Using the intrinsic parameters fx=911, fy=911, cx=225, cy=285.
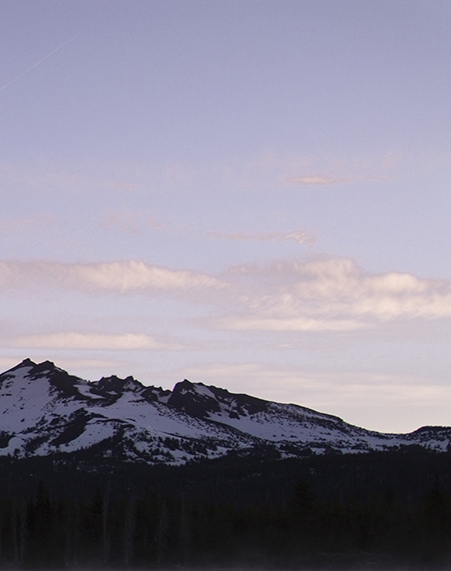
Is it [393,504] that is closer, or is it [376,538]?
[376,538]

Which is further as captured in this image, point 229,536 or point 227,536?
point 229,536

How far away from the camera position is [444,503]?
14662cm

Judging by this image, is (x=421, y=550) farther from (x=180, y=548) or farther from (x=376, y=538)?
(x=180, y=548)

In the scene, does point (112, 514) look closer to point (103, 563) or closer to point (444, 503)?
point (103, 563)

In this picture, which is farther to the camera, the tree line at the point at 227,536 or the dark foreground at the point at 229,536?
the tree line at the point at 227,536

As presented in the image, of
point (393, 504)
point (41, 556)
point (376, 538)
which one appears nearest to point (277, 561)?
point (376, 538)

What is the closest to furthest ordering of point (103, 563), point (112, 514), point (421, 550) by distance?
point (421, 550)
point (103, 563)
point (112, 514)

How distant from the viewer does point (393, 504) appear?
6590 inches

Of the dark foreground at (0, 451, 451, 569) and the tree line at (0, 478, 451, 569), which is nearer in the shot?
the dark foreground at (0, 451, 451, 569)

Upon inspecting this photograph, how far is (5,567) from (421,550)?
68663 millimetres

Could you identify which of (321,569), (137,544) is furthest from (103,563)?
(321,569)

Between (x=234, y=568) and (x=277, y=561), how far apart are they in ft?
23.8

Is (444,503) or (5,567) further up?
(444,503)

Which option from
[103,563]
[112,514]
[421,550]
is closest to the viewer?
[421,550]
